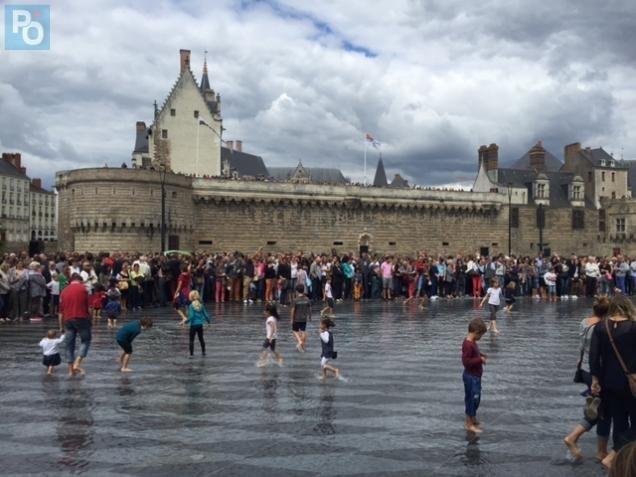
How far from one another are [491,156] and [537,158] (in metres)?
4.60

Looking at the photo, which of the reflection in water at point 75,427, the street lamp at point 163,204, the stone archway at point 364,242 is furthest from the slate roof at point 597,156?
the reflection in water at point 75,427

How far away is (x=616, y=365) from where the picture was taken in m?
6.30

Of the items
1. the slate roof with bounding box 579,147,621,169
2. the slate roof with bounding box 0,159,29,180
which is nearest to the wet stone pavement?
the slate roof with bounding box 579,147,621,169

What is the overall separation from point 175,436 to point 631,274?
26908 millimetres

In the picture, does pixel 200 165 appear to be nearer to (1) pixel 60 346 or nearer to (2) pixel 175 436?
(1) pixel 60 346

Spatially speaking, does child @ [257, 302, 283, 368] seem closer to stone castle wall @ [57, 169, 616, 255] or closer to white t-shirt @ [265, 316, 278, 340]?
white t-shirt @ [265, 316, 278, 340]

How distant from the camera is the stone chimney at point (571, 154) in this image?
67438 millimetres

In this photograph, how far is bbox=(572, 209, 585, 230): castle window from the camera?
200ft

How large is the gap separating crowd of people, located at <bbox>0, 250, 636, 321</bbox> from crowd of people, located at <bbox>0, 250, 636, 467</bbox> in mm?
41

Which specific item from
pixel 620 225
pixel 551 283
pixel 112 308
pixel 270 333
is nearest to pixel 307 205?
pixel 551 283

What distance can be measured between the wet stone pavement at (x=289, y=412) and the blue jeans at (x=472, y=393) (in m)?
0.29

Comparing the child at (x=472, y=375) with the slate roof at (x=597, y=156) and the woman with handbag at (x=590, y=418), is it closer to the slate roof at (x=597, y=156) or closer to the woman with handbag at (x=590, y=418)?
the woman with handbag at (x=590, y=418)

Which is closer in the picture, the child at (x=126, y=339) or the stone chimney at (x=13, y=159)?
the child at (x=126, y=339)

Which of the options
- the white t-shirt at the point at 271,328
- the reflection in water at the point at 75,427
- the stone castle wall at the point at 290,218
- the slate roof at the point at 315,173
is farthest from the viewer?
the slate roof at the point at 315,173
